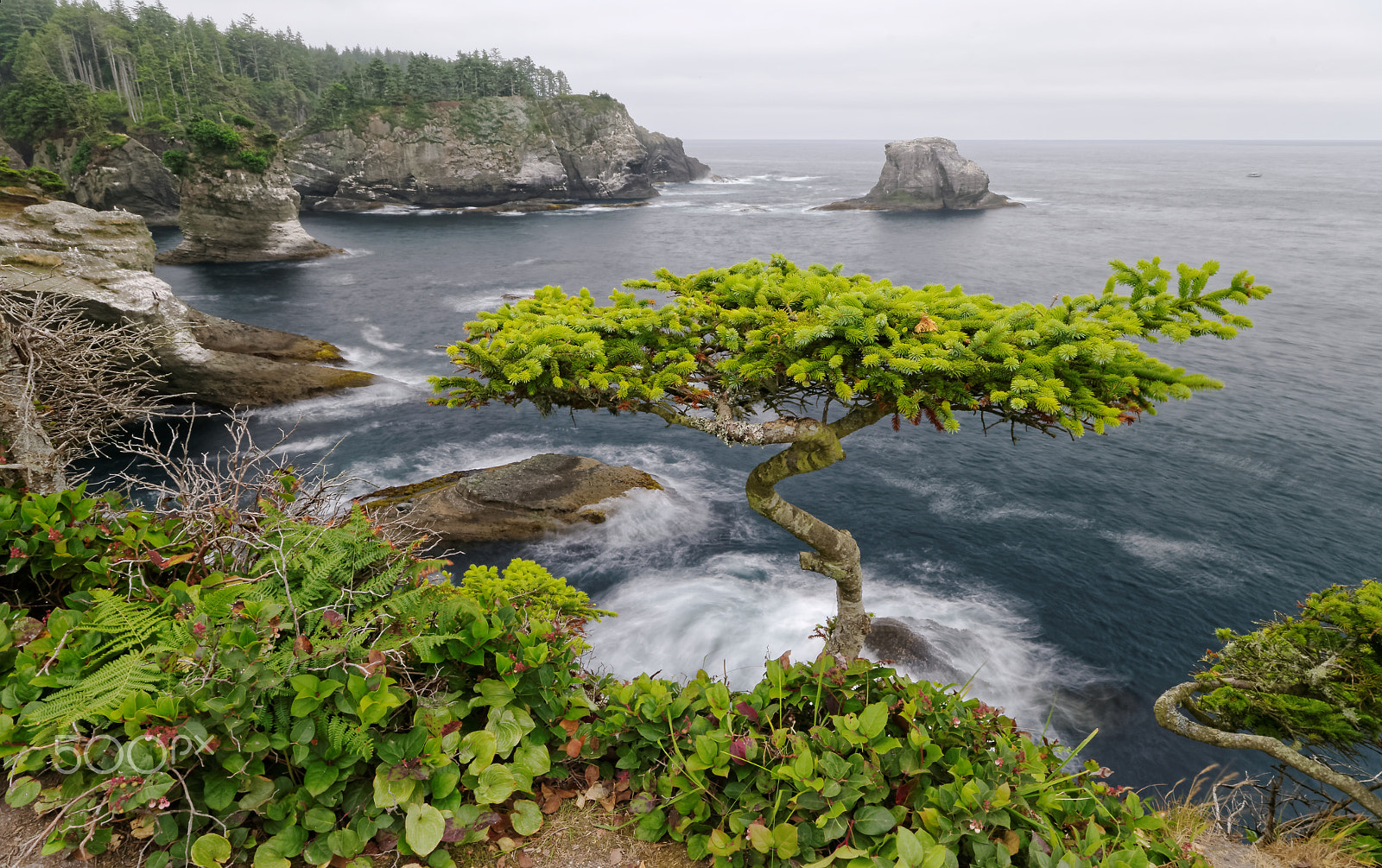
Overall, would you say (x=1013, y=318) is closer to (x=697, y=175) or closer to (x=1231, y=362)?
(x=1231, y=362)

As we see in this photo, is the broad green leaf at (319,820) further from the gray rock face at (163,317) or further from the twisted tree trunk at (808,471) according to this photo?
the gray rock face at (163,317)

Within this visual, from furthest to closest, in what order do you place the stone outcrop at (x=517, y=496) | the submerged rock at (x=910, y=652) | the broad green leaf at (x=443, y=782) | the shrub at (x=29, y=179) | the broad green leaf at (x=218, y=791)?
the shrub at (x=29, y=179) → the stone outcrop at (x=517, y=496) → the submerged rock at (x=910, y=652) → the broad green leaf at (x=443, y=782) → the broad green leaf at (x=218, y=791)

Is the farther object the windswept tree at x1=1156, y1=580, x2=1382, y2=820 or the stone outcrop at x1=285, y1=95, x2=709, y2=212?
the stone outcrop at x1=285, y1=95, x2=709, y2=212

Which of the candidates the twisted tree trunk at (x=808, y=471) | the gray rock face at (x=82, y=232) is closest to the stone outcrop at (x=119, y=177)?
the gray rock face at (x=82, y=232)

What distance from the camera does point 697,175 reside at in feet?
546

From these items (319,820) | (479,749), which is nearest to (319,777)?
(319,820)

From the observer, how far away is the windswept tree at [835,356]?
9.09 metres

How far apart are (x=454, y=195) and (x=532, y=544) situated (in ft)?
312

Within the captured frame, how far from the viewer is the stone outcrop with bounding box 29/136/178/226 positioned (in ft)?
242

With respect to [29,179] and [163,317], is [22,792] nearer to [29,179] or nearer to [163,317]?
[163,317]

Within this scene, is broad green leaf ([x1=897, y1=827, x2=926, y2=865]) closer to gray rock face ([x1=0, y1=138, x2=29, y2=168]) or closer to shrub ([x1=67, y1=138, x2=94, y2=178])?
shrub ([x1=67, y1=138, x2=94, y2=178])

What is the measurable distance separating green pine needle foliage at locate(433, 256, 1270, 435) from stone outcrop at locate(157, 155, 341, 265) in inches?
2595

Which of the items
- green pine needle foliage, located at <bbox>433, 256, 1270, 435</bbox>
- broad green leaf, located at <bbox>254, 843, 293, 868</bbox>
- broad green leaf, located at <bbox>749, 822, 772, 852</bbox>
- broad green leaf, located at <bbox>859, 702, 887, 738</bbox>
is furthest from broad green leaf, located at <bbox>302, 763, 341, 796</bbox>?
green pine needle foliage, located at <bbox>433, 256, 1270, 435</bbox>

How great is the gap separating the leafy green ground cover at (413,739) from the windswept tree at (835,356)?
5.61 metres
